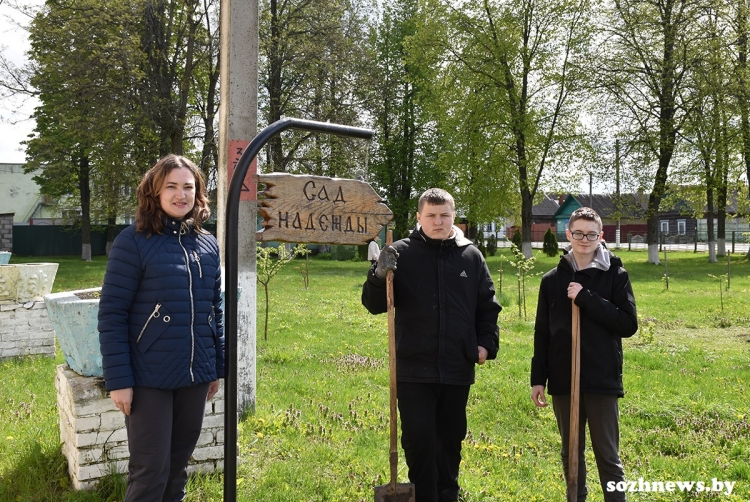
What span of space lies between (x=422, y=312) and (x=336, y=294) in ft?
38.7

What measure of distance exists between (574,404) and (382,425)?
230 centimetres

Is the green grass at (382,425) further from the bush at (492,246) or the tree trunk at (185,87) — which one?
the bush at (492,246)

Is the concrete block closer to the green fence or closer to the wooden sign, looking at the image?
the wooden sign

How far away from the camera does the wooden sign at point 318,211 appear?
3.69 metres

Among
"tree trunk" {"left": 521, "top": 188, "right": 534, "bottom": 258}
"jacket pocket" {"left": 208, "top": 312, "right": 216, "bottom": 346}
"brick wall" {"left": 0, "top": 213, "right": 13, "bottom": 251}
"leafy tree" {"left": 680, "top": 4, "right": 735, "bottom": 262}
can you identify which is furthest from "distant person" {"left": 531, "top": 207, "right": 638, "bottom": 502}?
"brick wall" {"left": 0, "top": 213, "right": 13, "bottom": 251}

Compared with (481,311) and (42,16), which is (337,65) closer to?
(42,16)

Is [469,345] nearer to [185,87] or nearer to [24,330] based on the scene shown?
[24,330]

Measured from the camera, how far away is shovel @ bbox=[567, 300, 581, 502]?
3322mm

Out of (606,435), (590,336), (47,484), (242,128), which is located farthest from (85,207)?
(606,435)

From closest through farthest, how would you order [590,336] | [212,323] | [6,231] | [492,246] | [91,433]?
[212,323]
[590,336]
[91,433]
[492,246]
[6,231]

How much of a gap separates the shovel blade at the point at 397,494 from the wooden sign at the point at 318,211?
54.9 inches

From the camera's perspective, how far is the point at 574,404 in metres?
3.33

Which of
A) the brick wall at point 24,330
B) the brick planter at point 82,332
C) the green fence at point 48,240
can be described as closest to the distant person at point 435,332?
the brick planter at point 82,332

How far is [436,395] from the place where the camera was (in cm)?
356
